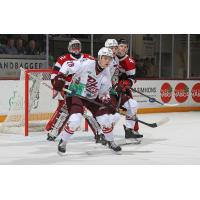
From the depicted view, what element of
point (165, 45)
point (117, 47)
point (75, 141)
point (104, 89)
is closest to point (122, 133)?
point (75, 141)

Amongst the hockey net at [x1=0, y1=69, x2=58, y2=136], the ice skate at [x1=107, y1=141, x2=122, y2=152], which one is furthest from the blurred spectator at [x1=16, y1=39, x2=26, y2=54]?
the ice skate at [x1=107, y1=141, x2=122, y2=152]

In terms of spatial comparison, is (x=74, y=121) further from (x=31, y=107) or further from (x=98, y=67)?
(x=31, y=107)

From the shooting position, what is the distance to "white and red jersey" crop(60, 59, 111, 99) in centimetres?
493

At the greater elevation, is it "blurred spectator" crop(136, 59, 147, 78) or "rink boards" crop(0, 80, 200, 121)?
"blurred spectator" crop(136, 59, 147, 78)

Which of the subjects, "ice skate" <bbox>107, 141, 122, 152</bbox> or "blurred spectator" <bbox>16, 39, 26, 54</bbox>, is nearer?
"ice skate" <bbox>107, 141, 122, 152</bbox>

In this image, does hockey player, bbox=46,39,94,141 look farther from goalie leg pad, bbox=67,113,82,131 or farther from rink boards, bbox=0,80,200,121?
rink boards, bbox=0,80,200,121

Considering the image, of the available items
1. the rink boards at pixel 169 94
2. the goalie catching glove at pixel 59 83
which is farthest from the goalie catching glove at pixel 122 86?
the rink boards at pixel 169 94

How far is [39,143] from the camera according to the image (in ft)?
19.5

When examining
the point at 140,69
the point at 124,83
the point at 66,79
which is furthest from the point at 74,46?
the point at 140,69

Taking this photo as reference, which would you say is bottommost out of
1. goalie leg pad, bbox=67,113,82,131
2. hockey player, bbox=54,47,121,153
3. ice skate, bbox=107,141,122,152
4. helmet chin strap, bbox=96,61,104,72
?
ice skate, bbox=107,141,122,152
